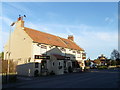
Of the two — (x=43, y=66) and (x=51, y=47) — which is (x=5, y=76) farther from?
(x=51, y=47)

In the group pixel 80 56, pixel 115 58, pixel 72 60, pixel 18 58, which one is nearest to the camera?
pixel 18 58

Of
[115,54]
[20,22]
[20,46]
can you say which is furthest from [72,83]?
[115,54]

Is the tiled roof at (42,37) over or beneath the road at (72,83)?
over

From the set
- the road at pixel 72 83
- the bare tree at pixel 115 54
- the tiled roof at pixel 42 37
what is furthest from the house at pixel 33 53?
the bare tree at pixel 115 54

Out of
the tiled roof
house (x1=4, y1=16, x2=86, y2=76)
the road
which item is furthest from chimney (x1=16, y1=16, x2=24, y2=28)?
the road

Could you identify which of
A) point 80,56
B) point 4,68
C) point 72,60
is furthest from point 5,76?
point 80,56

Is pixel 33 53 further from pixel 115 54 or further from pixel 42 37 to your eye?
pixel 115 54

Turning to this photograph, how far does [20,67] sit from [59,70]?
27.2 feet

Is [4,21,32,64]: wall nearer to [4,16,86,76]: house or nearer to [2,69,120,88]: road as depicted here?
[4,16,86,76]: house

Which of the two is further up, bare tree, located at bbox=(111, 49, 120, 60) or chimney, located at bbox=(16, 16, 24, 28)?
chimney, located at bbox=(16, 16, 24, 28)

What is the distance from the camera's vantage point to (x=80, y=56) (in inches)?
1768

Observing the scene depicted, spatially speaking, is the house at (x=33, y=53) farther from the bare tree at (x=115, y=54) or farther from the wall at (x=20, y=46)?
the bare tree at (x=115, y=54)

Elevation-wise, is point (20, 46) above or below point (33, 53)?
above

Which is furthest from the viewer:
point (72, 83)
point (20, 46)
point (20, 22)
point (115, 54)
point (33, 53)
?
point (115, 54)
